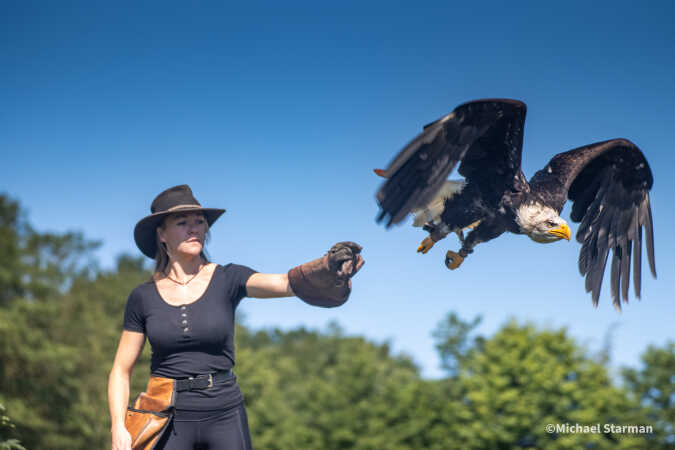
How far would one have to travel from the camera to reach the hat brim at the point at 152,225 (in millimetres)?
3137

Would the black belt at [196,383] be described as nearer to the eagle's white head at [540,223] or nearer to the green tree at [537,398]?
the eagle's white head at [540,223]

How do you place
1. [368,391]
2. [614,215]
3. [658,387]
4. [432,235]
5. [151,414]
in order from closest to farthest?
[151,414]
[432,235]
[614,215]
[658,387]
[368,391]

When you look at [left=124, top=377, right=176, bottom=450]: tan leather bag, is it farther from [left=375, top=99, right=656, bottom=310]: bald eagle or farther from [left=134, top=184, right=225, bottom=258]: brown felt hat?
[left=375, top=99, right=656, bottom=310]: bald eagle

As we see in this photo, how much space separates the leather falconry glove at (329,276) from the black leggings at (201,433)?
2.40 feet

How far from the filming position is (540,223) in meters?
3.22

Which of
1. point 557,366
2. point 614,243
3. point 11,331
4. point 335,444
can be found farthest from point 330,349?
point 614,243

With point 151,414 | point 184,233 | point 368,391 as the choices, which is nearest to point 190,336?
point 151,414

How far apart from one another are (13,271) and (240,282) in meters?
27.7

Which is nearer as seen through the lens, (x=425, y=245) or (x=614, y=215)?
(x=425, y=245)

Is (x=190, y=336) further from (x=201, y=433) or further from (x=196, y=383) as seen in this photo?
(x=201, y=433)

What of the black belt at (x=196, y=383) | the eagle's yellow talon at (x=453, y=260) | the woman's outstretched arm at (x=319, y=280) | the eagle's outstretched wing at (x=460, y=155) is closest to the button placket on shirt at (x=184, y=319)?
the black belt at (x=196, y=383)

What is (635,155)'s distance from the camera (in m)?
3.96

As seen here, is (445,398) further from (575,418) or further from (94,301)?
(94,301)

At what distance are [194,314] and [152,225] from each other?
61 cm
